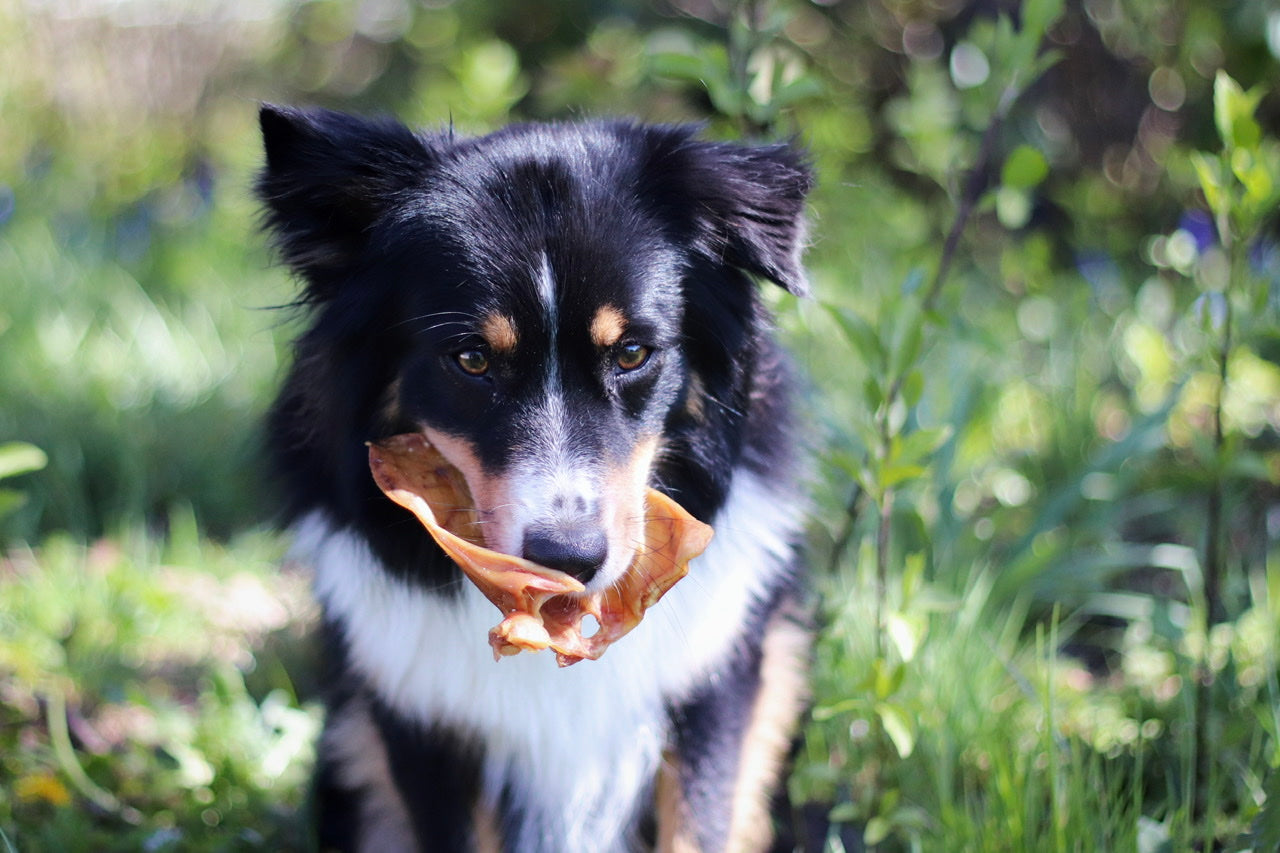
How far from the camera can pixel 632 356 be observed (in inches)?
75.5

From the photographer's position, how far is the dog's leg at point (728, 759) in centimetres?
217

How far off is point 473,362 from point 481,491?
0.77 feet

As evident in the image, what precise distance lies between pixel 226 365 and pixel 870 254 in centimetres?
305

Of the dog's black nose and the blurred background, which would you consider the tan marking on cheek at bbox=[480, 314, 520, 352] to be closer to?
the dog's black nose

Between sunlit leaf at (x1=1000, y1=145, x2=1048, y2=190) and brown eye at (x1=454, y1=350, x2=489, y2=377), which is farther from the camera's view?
sunlit leaf at (x1=1000, y1=145, x2=1048, y2=190)

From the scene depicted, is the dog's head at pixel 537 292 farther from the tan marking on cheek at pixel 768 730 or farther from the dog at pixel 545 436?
the tan marking on cheek at pixel 768 730

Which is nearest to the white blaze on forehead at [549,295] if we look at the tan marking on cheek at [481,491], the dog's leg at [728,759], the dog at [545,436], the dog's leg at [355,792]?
the dog at [545,436]

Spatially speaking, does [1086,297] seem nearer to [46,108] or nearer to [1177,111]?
[1177,111]

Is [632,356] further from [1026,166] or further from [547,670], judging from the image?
[1026,166]

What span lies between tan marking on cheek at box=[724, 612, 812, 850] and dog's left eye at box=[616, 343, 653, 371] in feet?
2.45

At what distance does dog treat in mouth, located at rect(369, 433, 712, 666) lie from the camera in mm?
1637

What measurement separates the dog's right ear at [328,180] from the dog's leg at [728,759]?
1148 millimetres

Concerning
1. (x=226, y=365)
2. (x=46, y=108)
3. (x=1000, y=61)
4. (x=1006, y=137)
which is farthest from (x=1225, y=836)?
(x=46, y=108)

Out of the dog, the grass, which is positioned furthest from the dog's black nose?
the grass
